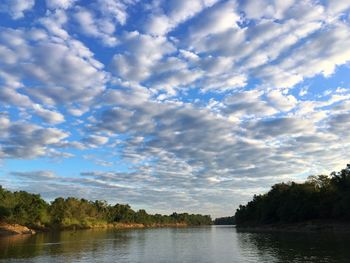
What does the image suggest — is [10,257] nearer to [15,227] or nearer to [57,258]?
[57,258]

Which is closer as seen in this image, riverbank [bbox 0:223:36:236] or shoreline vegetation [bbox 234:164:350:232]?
shoreline vegetation [bbox 234:164:350:232]

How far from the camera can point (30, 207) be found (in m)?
192

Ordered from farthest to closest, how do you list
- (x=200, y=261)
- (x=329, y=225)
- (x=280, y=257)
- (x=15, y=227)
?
(x=15, y=227) → (x=329, y=225) → (x=280, y=257) → (x=200, y=261)

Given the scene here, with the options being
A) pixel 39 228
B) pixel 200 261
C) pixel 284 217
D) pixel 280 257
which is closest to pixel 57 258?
pixel 200 261

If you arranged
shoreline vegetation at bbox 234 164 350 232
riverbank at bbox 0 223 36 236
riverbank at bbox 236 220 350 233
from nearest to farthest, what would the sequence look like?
riverbank at bbox 236 220 350 233 → shoreline vegetation at bbox 234 164 350 232 → riverbank at bbox 0 223 36 236

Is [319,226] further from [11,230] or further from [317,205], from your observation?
[11,230]

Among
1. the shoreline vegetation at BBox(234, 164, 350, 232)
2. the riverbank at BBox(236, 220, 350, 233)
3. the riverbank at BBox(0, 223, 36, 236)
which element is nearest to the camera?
the riverbank at BBox(236, 220, 350, 233)

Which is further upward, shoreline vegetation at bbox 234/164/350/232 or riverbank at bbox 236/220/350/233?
shoreline vegetation at bbox 234/164/350/232

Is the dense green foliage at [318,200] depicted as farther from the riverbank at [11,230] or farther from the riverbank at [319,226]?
the riverbank at [11,230]

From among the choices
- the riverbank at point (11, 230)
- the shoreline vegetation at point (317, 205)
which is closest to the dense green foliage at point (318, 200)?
the shoreline vegetation at point (317, 205)

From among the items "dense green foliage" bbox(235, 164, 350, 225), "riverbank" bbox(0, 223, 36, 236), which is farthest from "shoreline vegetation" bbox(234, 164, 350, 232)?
"riverbank" bbox(0, 223, 36, 236)

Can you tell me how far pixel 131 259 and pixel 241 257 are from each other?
1644cm

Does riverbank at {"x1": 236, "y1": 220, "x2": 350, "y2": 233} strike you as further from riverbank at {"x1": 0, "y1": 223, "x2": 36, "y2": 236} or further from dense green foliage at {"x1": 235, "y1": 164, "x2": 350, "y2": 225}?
riverbank at {"x1": 0, "y1": 223, "x2": 36, "y2": 236}

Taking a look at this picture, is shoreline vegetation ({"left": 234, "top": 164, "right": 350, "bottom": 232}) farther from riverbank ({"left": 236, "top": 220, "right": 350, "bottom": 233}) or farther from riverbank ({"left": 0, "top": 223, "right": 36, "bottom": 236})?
riverbank ({"left": 0, "top": 223, "right": 36, "bottom": 236})
